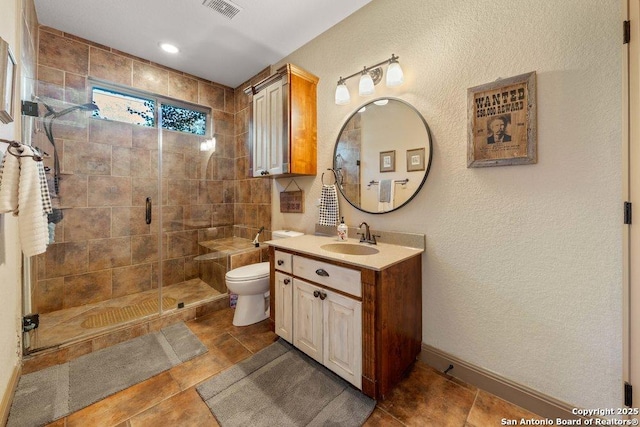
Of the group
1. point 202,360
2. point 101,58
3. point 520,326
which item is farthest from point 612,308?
point 101,58

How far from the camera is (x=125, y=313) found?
2.38 meters

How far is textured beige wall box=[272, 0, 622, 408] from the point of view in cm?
116

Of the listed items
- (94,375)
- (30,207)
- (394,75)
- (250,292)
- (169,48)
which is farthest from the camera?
(169,48)

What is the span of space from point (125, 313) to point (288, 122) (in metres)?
2.38

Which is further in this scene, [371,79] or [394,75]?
[371,79]

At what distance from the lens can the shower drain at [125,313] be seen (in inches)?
85.8

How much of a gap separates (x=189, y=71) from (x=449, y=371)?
13.0ft

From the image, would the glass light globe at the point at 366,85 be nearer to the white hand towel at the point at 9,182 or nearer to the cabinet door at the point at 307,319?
the cabinet door at the point at 307,319

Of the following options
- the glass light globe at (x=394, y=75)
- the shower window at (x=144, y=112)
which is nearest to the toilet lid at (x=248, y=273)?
the glass light globe at (x=394, y=75)

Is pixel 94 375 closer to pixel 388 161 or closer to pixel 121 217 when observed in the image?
pixel 121 217

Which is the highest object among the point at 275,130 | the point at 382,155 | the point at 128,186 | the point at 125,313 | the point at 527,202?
the point at 275,130

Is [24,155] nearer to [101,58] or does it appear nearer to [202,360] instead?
[202,360]

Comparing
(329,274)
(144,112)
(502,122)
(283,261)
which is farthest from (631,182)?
(144,112)

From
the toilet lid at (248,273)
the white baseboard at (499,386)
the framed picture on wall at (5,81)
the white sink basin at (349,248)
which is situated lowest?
the white baseboard at (499,386)
